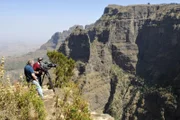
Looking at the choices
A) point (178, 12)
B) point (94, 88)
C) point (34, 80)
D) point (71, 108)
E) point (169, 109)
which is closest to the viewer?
point (71, 108)

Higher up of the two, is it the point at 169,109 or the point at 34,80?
the point at 34,80

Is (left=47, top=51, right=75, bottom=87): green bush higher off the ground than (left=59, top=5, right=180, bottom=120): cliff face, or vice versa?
(left=47, top=51, right=75, bottom=87): green bush

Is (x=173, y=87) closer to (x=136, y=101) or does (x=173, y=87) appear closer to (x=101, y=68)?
(x=136, y=101)

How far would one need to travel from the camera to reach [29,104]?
11305mm

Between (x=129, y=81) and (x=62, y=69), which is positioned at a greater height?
(x=62, y=69)

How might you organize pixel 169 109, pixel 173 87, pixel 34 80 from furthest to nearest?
pixel 173 87
pixel 169 109
pixel 34 80

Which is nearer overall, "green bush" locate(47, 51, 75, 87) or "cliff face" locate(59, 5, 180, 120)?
"green bush" locate(47, 51, 75, 87)

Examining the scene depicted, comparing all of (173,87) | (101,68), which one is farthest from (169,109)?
(101,68)

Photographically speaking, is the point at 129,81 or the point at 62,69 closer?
the point at 62,69

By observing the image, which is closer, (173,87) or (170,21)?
(173,87)

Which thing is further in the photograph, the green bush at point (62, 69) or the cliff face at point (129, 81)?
the cliff face at point (129, 81)

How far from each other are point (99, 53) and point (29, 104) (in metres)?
179

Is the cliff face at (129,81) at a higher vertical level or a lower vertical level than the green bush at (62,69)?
lower

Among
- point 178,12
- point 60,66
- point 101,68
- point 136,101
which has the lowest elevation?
point 136,101
